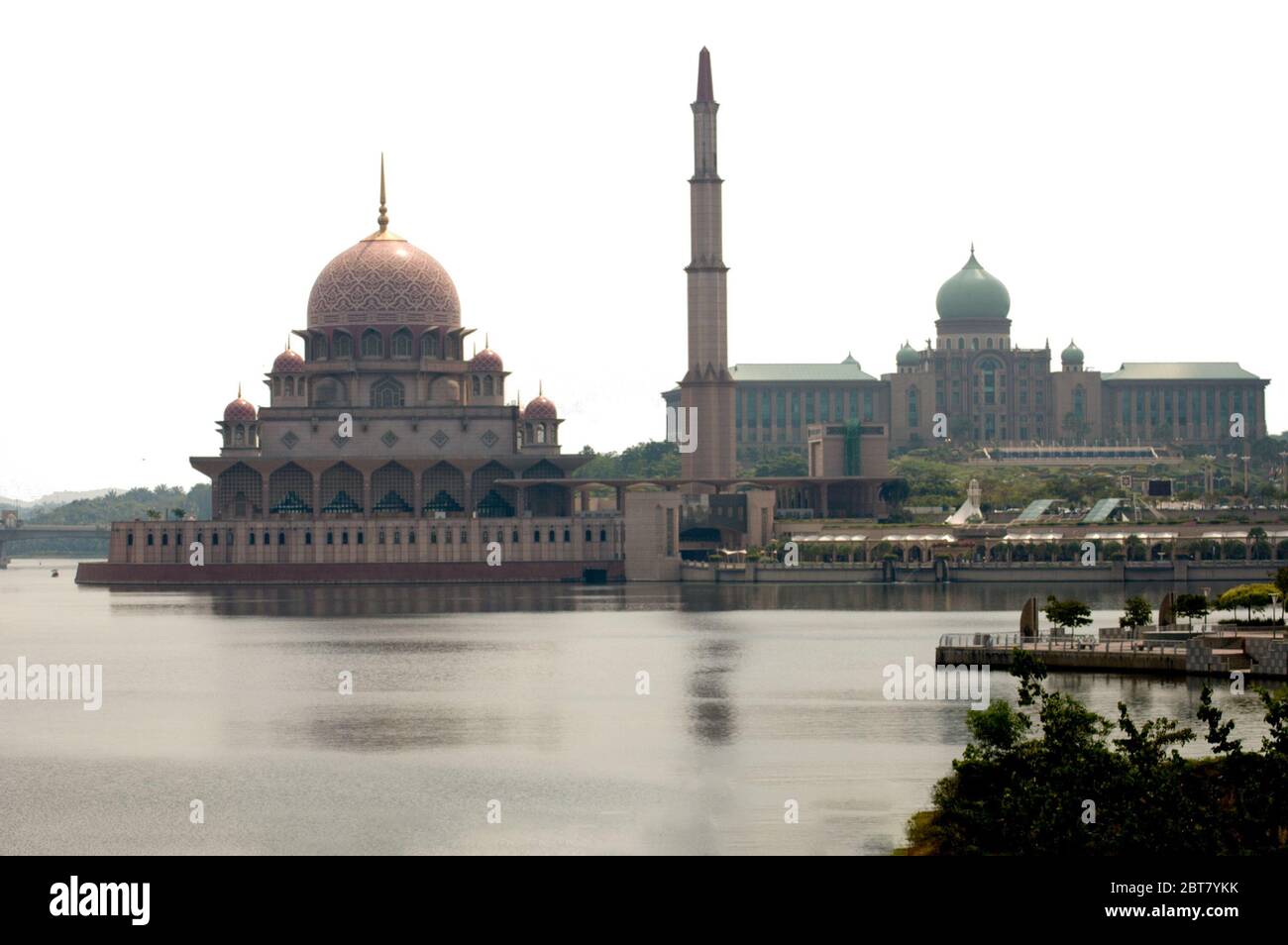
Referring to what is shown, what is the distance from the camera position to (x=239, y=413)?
16812cm

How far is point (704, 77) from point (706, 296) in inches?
639

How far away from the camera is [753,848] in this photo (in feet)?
146

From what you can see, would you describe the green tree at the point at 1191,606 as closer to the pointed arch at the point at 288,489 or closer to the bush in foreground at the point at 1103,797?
the bush in foreground at the point at 1103,797

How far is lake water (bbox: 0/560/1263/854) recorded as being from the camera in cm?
4834

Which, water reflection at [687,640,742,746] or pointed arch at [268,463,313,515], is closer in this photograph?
water reflection at [687,640,742,746]

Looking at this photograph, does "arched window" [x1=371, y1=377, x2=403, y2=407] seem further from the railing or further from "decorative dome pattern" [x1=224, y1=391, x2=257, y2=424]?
the railing

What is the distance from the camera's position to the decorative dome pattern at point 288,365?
16838 cm

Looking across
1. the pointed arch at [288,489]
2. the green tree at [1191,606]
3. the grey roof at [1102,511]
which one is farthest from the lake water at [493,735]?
the grey roof at [1102,511]

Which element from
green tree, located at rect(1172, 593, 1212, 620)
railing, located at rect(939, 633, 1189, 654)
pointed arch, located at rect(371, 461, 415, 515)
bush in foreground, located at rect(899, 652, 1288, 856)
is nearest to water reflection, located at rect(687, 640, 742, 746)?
railing, located at rect(939, 633, 1189, 654)

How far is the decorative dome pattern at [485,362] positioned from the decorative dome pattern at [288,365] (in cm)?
1243

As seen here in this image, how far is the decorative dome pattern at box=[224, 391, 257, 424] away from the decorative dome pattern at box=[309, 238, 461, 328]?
7617mm

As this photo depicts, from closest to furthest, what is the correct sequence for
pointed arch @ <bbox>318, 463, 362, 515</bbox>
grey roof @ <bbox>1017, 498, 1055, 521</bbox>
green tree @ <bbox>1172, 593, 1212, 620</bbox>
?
green tree @ <bbox>1172, 593, 1212, 620</bbox>, pointed arch @ <bbox>318, 463, 362, 515</bbox>, grey roof @ <bbox>1017, 498, 1055, 521</bbox>

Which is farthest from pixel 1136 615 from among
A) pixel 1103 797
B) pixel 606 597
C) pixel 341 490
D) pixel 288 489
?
pixel 288 489
